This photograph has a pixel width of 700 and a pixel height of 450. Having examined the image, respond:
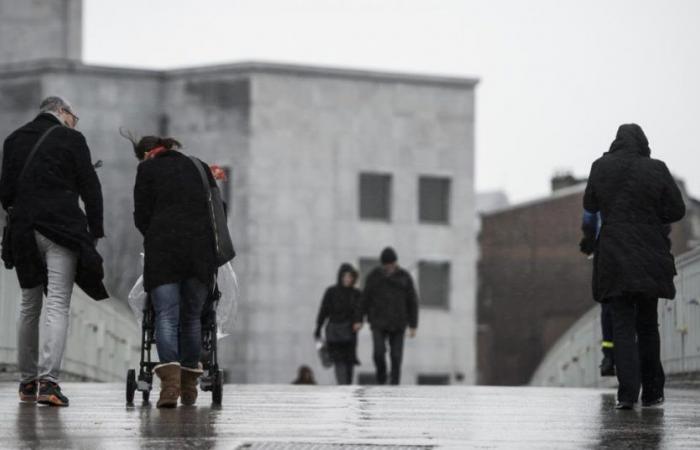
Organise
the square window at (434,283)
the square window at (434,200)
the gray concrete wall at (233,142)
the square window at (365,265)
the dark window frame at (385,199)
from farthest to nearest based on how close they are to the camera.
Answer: the square window at (434,200)
the square window at (434,283)
the dark window frame at (385,199)
the square window at (365,265)
the gray concrete wall at (233,142)

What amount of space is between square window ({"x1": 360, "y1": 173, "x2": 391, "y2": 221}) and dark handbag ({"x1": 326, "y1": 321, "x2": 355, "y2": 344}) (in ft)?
140

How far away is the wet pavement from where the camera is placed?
30.5 ft

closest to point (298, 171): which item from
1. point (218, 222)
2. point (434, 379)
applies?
point (434, 379)

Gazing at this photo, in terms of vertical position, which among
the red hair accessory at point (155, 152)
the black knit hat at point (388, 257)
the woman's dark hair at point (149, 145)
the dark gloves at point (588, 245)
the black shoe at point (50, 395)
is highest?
the woman's dark hair at point (149, 145)

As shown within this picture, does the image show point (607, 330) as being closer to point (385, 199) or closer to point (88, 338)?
point (88, 338)

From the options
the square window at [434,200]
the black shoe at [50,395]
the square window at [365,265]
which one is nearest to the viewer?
the black shoe at [50,395]

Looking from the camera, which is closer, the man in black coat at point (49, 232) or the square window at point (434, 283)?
the man in black coat at point (49, 232)

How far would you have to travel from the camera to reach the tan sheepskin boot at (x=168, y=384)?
480 inches

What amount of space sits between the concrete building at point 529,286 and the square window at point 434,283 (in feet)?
24.2

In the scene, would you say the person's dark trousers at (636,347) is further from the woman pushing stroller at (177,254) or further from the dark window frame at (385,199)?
the dark window frame at (385,199)

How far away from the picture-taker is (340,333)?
24750mm

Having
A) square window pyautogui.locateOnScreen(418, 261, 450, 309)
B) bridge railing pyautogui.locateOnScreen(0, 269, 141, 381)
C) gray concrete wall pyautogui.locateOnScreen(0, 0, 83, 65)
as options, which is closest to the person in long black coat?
bridge railing pyautogui.locateOnScreen(0, 269, 141, 381)

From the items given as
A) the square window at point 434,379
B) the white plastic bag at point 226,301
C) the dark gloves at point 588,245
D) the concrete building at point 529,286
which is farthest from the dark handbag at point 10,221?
the concrete building at point 529,286

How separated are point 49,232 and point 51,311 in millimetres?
498
